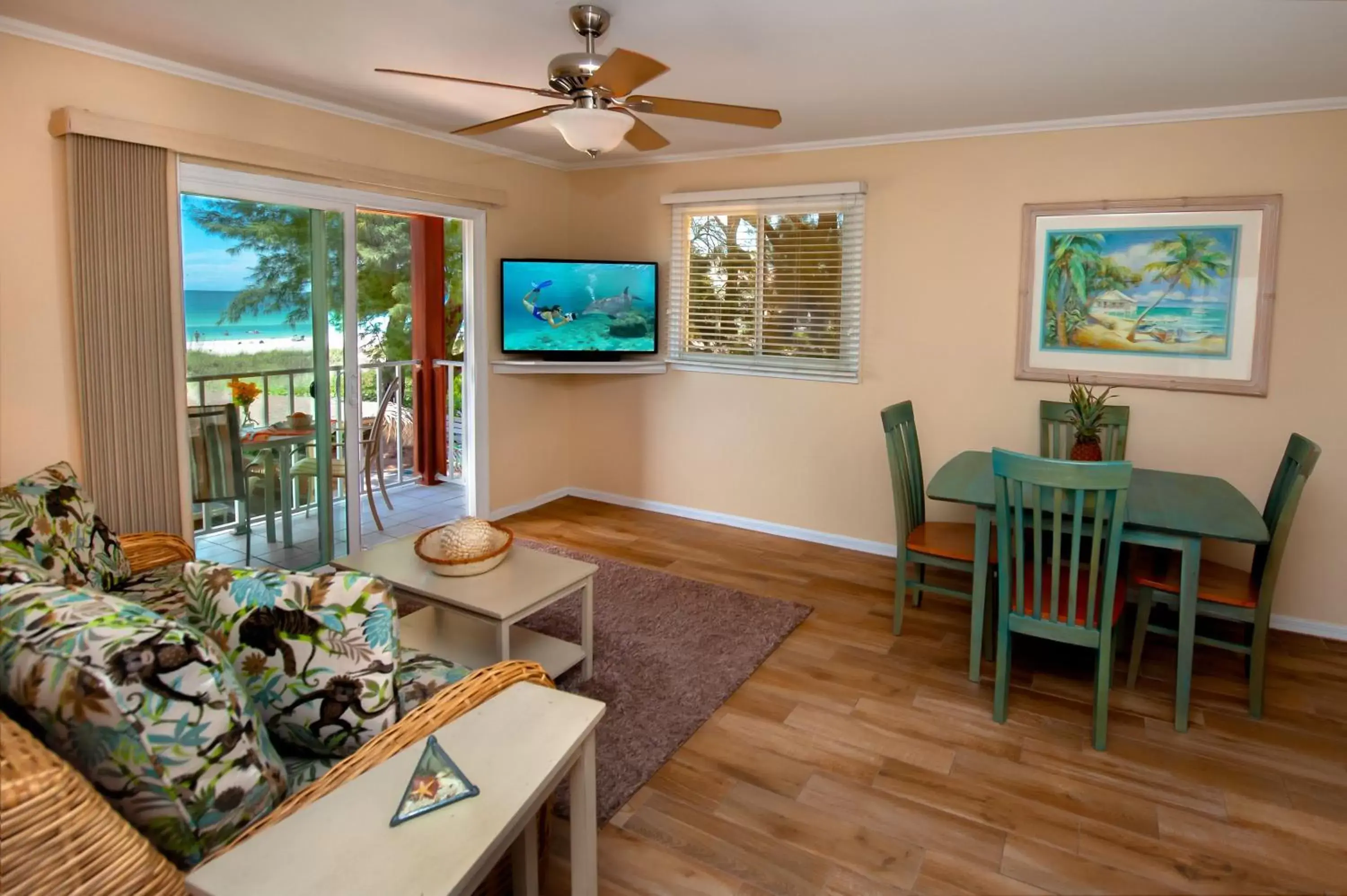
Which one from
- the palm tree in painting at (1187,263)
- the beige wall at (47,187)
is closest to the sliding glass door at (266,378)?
the beige wall at (47,187)

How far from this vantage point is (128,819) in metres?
1.35

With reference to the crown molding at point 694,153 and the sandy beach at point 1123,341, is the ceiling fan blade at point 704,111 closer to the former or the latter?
the crown molding at point 694,153

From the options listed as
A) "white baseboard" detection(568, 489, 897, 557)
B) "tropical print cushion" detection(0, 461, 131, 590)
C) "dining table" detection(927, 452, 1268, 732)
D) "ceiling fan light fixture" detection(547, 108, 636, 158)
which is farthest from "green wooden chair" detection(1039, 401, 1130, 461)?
"tropical print cushion" detection(0, 461, 131, 590)

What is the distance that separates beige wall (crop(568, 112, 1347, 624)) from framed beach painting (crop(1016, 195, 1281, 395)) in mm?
68

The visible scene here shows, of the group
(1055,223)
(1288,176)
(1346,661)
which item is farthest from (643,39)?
(1346,661)

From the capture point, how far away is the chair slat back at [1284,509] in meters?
2.81

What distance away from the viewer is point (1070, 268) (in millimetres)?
4105

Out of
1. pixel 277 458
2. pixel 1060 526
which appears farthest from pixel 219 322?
pixel 1060 526

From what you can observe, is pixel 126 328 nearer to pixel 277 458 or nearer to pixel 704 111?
pixel 277 458

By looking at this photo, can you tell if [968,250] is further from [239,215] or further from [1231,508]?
[239,215]

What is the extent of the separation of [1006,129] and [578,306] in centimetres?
269

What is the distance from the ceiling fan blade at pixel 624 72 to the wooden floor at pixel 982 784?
85.0 inches

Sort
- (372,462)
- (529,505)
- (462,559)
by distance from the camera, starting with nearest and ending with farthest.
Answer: (462,559), (372,462), (529,505)

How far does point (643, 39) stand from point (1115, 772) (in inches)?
118
